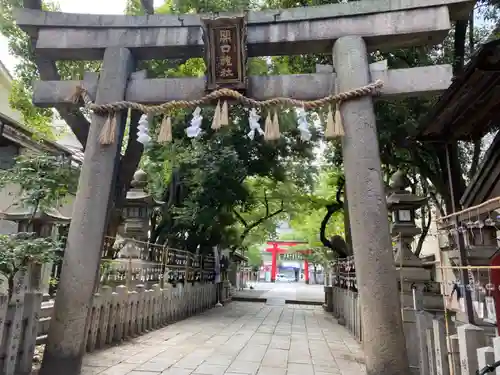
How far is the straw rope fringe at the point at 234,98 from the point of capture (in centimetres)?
464

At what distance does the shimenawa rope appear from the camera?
463 cm

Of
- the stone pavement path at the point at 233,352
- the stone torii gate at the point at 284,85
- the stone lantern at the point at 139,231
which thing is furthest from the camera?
the stone lantern at the point at 139,231

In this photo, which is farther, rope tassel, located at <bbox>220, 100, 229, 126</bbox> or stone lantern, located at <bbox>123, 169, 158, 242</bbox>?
stone lantern, located at <bbox>123, 169, 158, 242</bbox>

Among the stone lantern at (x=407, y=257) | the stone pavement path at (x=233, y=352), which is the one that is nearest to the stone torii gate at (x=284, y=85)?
the stone pavement path at (x=233, y=352)

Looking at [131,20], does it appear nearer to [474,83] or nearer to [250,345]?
[474,83]

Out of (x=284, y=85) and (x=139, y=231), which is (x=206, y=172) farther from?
(x=284, y=85)

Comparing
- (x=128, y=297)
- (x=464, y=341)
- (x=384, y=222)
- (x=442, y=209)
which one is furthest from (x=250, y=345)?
(x=442, y=209)

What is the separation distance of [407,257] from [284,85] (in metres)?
3.80

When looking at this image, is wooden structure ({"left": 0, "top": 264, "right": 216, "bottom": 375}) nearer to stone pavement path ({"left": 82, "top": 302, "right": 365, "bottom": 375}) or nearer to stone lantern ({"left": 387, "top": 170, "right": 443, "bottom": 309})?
stone pavement path ({"left": 82, "top": 302, "right": 365, "bottom": 375})

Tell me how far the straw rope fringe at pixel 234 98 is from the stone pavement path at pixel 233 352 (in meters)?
3.44

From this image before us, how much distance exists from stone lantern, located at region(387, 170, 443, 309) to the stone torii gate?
6.30ft

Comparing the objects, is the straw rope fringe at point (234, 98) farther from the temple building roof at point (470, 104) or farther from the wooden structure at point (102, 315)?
the wooden structure at point (102, 315)

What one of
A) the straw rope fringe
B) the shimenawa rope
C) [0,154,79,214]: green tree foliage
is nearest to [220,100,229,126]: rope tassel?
the shimenawa rope

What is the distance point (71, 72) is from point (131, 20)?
14.9ft
